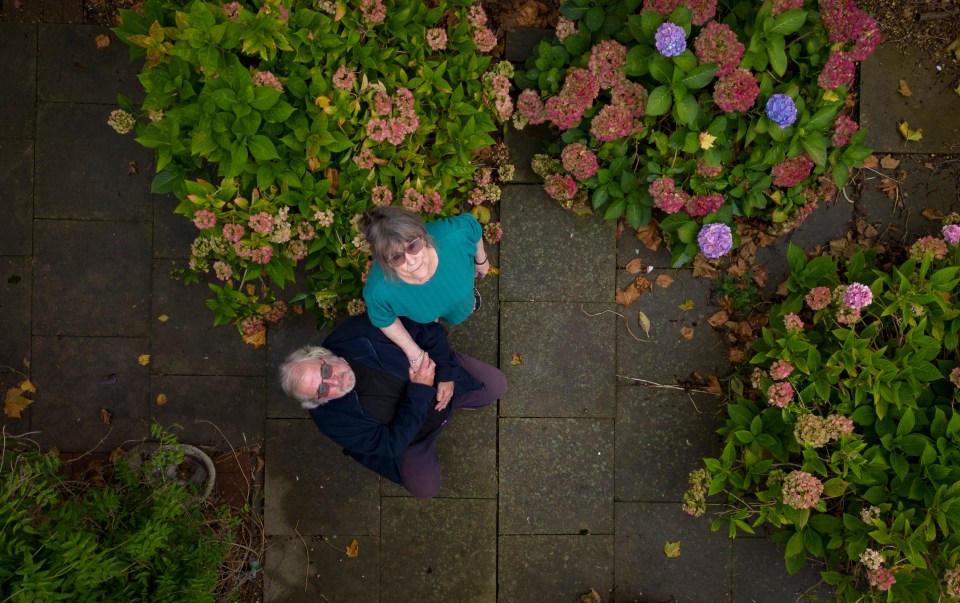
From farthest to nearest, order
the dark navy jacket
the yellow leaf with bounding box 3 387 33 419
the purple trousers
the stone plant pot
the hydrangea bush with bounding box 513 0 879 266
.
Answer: the yellow leaf with bounding box 3 387 33 419
the stone plant pot
the purple trousers
the hydrangea bush with bounding box 513 0 879 266
the dark navy jacket

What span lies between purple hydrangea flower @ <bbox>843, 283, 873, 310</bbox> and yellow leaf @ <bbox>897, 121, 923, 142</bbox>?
140 cm

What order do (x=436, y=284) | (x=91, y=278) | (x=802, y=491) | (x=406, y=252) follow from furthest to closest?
1. (x=91, y=278)
2. (x=802, y=491)
3. (x=436, y=284)
4. (x=406, y=252)

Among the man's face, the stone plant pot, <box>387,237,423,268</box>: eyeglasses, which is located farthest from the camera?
the stone plant pot

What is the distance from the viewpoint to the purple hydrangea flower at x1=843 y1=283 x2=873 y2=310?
133 inches

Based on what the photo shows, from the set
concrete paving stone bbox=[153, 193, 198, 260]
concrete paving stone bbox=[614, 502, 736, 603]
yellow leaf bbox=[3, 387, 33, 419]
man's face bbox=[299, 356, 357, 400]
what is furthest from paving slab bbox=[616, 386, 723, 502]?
yellow leaf bbox=[3, 387, 33, 419]

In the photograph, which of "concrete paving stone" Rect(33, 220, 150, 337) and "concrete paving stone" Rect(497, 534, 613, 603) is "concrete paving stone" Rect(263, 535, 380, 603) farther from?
"concrete paving stone" Rect(33, 220, 150, 337)

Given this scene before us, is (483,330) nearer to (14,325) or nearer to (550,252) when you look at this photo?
(550,252)

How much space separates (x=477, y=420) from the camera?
4.18 m

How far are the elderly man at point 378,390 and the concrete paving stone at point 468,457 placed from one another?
533 millimetres

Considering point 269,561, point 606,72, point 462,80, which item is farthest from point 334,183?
point 269,561

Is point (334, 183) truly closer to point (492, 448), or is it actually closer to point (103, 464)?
point (492, 448)

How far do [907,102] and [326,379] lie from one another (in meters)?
4.12

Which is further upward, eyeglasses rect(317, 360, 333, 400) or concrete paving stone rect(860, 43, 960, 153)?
concrete paving stone rect(860, 43, 960, 153)

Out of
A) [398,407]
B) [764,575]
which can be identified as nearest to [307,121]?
[398,407]
